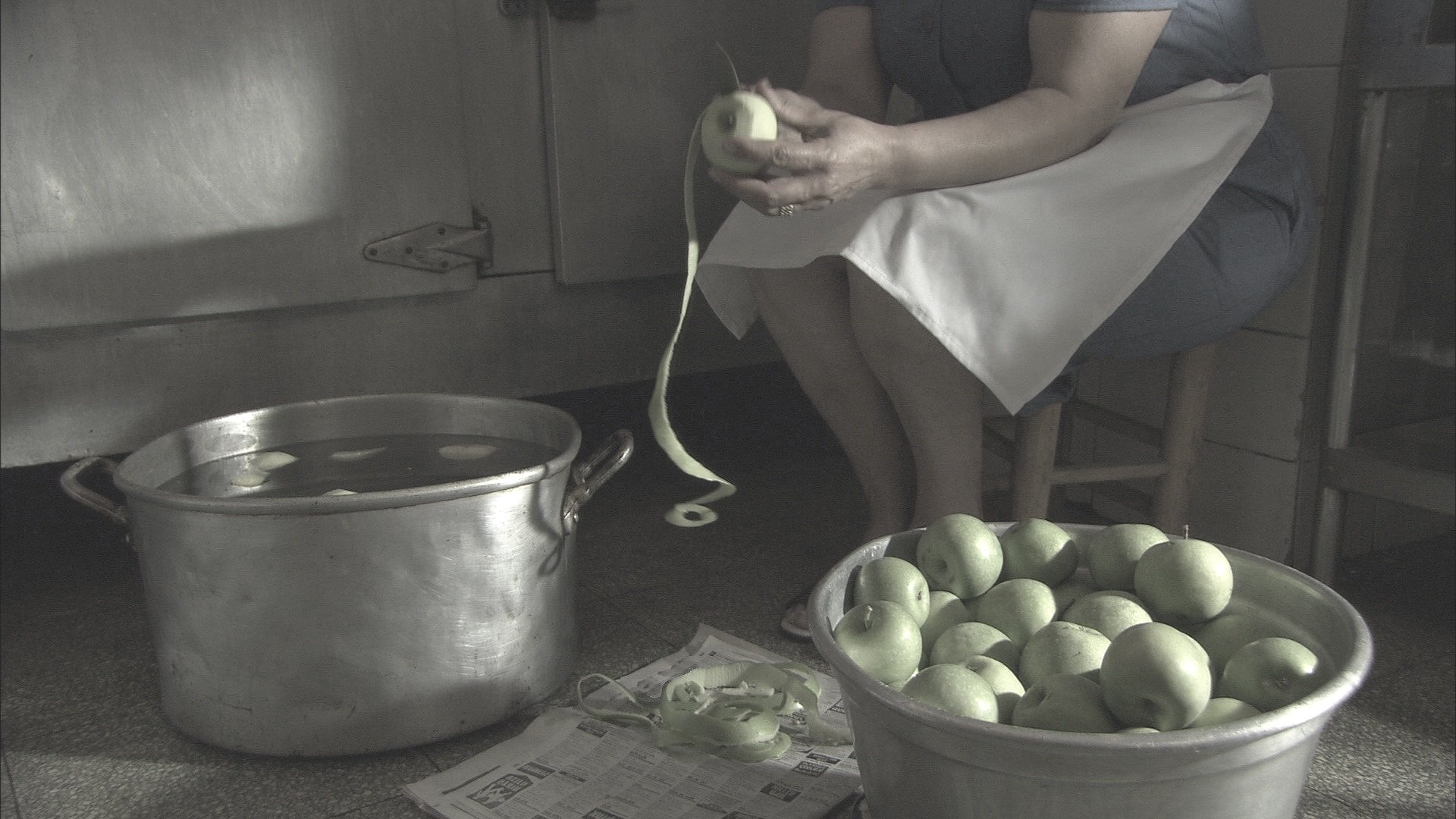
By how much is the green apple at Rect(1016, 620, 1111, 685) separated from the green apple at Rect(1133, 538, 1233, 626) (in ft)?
0.22

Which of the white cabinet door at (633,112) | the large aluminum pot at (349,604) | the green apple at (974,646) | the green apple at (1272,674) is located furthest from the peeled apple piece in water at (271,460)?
the green apple at (1272,674)

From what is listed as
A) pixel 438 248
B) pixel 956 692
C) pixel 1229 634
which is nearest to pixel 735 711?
pixel 956 692

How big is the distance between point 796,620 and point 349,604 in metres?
0.52

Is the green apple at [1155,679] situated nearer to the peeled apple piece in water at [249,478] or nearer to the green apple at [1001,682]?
the green apple at [1001,682]

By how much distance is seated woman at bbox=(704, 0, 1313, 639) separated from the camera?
1.08 meters

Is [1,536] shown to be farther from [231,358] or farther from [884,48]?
[884,48]

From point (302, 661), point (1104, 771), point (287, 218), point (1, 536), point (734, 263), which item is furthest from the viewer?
point (1, 536)

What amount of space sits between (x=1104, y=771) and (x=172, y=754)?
88 cm

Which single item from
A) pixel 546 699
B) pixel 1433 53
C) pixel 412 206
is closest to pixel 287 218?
pixel 412 206

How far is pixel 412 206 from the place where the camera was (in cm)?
154

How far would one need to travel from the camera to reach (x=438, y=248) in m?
1.56

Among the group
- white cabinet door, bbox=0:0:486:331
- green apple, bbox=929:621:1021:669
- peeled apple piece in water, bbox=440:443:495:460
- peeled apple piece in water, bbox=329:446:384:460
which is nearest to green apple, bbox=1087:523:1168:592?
green apple, bbox=929:621:1021:669

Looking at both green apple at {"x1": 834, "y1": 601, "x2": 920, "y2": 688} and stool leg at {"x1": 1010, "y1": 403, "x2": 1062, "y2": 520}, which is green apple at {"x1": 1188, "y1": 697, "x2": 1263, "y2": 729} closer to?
green apple at {"x1": 834, "y1": 601, "x2": 920, "y2": 688}

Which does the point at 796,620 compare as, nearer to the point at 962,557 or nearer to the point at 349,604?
the point at 962,557
